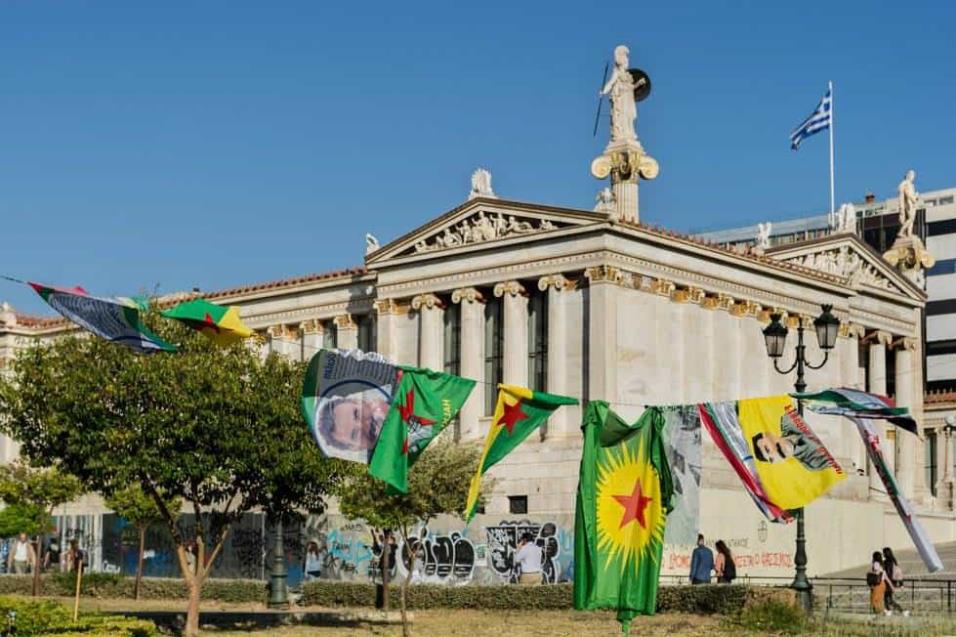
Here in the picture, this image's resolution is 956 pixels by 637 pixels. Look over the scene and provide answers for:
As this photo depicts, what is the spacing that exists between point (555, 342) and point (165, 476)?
23813 millimetres

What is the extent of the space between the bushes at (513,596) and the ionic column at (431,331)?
13634 millimetres

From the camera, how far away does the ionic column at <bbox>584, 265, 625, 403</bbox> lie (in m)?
56.7

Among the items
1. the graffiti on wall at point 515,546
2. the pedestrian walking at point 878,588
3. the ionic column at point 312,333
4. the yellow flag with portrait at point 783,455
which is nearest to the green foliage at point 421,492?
the graffiti on wall at point 515,546

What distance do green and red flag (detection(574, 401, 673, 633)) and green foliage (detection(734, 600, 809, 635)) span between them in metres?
9.15

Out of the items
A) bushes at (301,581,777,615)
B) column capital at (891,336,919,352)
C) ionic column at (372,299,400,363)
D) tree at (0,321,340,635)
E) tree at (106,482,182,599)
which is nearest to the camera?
tree at (0,321,340,635)

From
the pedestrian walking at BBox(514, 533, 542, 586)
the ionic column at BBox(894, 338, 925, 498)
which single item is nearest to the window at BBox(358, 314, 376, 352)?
the pedestrian walking at BBox(514, 533, 542, 586)

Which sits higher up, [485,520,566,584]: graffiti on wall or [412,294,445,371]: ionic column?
[412,294,445,371]: ionic column

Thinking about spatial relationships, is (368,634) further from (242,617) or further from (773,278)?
(773,278)

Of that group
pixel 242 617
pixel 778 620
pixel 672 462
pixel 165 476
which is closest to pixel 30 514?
pixel 242 617

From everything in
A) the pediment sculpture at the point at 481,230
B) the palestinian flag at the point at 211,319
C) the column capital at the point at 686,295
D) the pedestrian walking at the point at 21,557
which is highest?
the pediment sculpture at the point at 481,230

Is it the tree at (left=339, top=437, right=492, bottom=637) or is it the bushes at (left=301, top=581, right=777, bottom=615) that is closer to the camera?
the bushes at (left=301, top=581, right=777, bottom=615)

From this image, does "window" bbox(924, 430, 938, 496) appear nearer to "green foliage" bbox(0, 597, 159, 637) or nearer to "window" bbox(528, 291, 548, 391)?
"window" bbox(528, 291, 548, 391)

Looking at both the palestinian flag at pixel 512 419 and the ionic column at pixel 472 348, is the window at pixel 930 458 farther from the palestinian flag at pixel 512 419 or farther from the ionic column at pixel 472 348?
the palestinian flag at pixel 512 419

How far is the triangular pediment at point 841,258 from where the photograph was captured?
6856 cm
